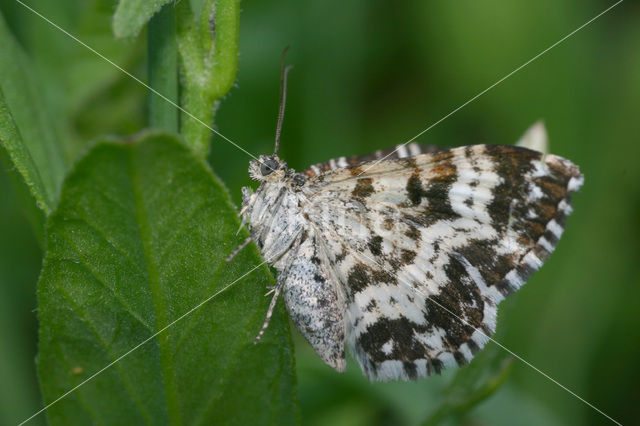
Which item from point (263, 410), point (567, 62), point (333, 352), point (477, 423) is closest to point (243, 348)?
point (263, 410)

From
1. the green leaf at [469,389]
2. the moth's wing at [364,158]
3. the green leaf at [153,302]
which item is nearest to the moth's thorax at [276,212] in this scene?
the moth's wing at [364,158]

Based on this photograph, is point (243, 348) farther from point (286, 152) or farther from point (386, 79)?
point (386, 79)

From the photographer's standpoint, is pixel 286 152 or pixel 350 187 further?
pixel 286 152

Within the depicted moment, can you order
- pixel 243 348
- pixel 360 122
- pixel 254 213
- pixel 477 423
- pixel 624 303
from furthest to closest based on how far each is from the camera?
pixel 360 122 → pixel 624 303 → pixel 477 423 → pixel 254 213 → pixel 243 348

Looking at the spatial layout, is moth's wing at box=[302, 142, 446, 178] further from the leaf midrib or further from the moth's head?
the leaf midrib

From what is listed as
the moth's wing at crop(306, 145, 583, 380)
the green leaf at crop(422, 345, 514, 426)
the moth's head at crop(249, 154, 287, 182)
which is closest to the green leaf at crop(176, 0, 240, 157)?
the moth's head at crop(249, 154, 287, 182)

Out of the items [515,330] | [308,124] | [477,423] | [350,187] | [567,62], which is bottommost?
[477,423]

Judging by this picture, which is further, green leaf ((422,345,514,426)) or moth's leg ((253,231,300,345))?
green leaf ((422,345,514,426))
